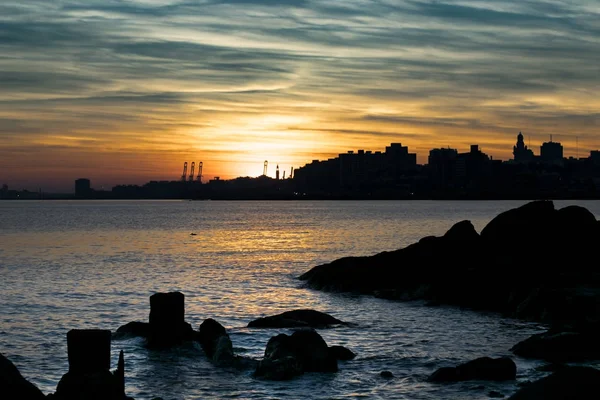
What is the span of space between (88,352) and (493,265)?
2408 cm

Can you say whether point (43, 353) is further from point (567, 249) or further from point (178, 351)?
point (567, 249)

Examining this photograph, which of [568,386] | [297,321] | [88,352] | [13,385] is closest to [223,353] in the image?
[88,352]

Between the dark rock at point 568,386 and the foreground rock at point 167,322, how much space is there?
13488 mm

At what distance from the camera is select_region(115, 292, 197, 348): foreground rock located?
25.2 metres

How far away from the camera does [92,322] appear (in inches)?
1308

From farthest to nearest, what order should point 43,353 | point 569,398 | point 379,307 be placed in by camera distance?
point 379,307, point 43,353, point 569,398

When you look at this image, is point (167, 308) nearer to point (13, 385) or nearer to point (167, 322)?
point (167, 322)

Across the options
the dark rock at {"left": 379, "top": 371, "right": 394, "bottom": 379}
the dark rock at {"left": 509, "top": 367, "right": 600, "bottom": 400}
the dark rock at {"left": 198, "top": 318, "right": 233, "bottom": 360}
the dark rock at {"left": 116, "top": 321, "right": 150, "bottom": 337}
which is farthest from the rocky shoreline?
the dark rock at {"left": 509, "top": 367, "right": 600, "bottom": 400}

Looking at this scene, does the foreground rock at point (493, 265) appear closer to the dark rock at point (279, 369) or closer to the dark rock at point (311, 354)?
the dark rock at point (311, 354)

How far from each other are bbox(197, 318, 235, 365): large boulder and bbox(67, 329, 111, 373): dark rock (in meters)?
5.60

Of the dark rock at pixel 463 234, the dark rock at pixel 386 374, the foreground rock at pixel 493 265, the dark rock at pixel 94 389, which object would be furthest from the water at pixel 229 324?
the dark rock at pixel 463 234

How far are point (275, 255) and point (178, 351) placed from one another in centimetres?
4956

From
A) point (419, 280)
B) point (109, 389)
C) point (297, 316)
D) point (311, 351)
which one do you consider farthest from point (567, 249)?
point (109, 389)

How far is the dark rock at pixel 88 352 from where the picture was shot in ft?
60.1
